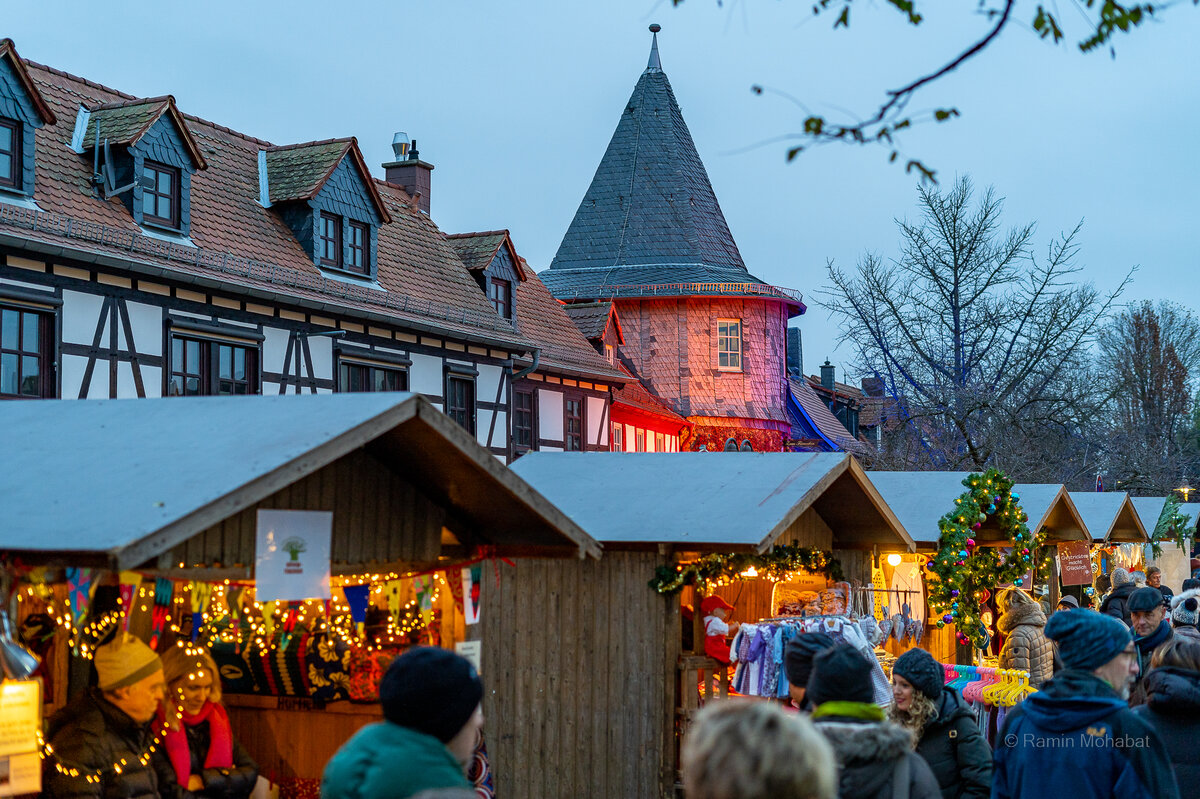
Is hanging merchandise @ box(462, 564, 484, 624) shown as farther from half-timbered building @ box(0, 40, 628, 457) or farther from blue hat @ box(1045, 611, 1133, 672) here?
half-timbered building @ box(0, 40, 628, 457)

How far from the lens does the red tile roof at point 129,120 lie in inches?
696

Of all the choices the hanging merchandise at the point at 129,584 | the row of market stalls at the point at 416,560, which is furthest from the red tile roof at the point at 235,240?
the hanging merchandise at the point at 129,584

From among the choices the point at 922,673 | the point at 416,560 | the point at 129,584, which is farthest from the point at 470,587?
the point at 922,673

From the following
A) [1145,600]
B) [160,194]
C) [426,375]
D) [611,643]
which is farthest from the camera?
[426,375]

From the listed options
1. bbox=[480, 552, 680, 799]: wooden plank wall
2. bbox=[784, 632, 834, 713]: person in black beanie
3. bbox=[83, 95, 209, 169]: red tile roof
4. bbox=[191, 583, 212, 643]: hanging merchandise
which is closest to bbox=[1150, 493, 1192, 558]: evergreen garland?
bbox=[480, 552, 680, 799]: wooden plank wall

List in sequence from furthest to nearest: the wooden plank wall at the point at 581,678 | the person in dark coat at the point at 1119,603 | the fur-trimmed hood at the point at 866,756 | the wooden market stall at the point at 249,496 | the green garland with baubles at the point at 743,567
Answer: the person in dark coat at the point at 1119,603 < the wooden plank wall at the point at 581,678 < the green garland with baubles at the point at 743,567 < the wooden market stall at the point at 249,496 < the fur-trimmed hood at the point at 866,756

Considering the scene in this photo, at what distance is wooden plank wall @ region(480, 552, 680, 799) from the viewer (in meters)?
10.3

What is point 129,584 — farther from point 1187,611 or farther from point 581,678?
point 1187,611

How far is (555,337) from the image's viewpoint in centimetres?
2820

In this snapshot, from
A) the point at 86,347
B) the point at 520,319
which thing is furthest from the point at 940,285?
the point at 86,347

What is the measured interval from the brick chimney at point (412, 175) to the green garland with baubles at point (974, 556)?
47.5ft

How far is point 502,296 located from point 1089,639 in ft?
70.1

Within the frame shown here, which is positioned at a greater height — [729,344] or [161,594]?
[729,344]

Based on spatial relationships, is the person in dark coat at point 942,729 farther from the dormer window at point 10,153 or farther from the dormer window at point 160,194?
the dormer window at point 160,194
